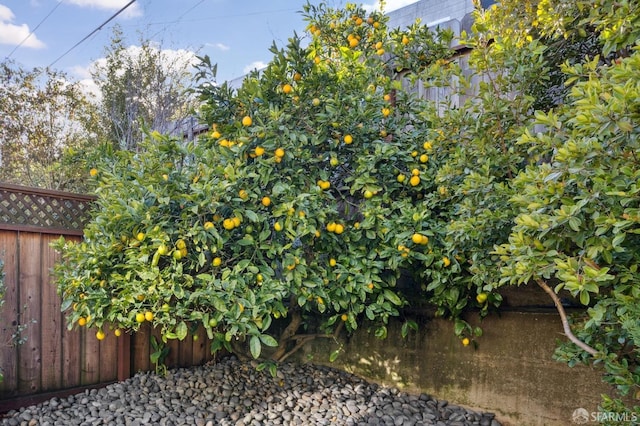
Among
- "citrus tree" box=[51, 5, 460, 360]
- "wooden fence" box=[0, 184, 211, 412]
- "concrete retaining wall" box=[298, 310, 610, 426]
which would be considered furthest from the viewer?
"wooden fence" box=[0, 184, 211, 412]

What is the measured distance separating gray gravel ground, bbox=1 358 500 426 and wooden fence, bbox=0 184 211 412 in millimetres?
147

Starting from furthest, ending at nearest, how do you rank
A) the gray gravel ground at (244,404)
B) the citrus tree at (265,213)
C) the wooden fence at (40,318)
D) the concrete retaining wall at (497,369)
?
1. the wooden fence at (40,318)
2. the gray gravel ground at (244,404)
3. the concrete retaining wall at (497,369)
4. the citrus tree at (265,213)

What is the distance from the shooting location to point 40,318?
3.09 metres

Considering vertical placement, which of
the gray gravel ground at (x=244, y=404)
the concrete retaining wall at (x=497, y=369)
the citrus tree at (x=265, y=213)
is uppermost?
the citrus tree at (x=265, y=213)

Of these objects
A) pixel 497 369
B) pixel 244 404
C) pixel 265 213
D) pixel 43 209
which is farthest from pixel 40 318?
pixel 497 369

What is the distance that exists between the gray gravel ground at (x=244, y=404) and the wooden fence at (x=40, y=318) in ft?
0.48

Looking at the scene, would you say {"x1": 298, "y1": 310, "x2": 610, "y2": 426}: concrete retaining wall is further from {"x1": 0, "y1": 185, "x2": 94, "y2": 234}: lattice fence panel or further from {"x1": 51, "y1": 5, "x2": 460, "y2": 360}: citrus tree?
{"x1": 0, "y1": 185, "x2": 94, "y2": 234}: lattice fence panel

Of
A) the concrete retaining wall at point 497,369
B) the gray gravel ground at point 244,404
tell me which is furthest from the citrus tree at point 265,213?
the gray gravel ground at point 244,404

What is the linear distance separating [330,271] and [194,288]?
816 mm

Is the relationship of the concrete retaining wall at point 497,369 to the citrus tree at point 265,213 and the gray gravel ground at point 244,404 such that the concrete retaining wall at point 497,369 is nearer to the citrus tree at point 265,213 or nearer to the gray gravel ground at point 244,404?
the gray gravel ground at point 244,404

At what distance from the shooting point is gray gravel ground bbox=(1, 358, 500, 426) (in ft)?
9.33

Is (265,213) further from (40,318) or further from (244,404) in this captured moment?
(40,318)

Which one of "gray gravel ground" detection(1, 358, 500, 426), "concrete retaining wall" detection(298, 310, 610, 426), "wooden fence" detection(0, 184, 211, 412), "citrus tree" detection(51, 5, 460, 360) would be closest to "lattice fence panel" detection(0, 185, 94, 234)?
"wooden fence" detection(0, 184, 211, 412)

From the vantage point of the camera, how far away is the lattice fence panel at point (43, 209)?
117 inches
